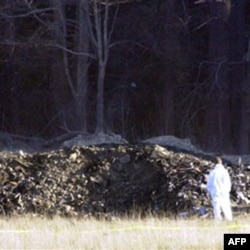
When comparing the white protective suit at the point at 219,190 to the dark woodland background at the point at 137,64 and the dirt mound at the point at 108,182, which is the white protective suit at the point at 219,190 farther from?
the dark woodland background at the point at 137,64

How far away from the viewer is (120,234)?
1642cm

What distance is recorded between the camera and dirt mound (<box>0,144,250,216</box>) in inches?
901

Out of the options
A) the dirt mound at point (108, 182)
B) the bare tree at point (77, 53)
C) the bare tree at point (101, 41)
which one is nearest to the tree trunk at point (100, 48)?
the bare tree at point (101, 41)

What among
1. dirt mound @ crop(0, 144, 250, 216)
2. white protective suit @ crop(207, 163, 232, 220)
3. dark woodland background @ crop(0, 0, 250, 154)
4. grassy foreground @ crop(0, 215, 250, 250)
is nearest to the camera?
grassy foreground @ crop(0, 215, 250, 250)

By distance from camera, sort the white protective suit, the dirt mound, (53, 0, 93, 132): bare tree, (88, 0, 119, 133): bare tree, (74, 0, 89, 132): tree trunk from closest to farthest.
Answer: the white protective suit, the dirt mound, (88, 0, 119, 133): bare tree, (53, 0, 93, 132): bare tree, (74, 0, 89, 132): tree trunk

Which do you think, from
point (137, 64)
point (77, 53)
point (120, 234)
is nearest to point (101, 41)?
point (77, 53)

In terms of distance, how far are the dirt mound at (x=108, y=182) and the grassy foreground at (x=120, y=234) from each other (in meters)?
2.52

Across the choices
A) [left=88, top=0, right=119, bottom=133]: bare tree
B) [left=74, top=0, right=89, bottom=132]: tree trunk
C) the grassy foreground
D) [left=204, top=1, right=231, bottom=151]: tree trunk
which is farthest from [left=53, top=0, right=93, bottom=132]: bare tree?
the grassy foreground

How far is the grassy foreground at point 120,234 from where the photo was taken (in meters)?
15.2

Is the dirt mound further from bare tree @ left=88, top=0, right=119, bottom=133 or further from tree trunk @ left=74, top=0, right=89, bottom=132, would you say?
tree trunk @ left=74, top=0, right=89, bottom=132

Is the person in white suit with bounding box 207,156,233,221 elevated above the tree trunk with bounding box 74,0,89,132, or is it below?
below

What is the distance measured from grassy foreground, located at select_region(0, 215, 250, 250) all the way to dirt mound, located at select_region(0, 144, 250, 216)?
252cm

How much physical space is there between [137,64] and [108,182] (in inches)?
663

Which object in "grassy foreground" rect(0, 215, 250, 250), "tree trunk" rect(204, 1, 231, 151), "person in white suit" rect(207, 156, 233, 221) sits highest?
"tree trunk" rect(204, 1, 231, 151)
